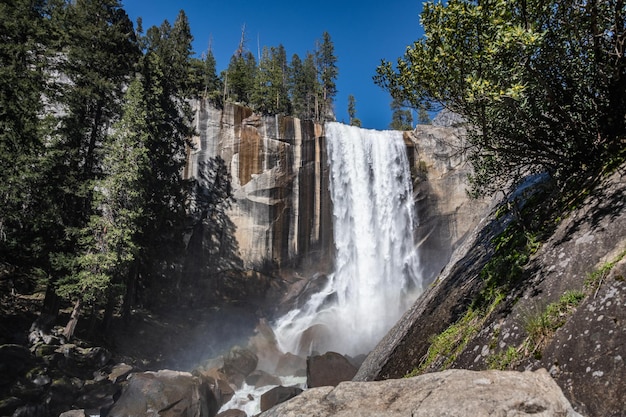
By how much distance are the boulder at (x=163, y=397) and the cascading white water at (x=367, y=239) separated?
43.3 feet

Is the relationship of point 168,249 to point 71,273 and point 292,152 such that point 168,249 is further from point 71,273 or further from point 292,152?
point 292,152

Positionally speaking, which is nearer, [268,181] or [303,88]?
[268,181]

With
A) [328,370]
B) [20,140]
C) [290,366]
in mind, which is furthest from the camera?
[290,366]

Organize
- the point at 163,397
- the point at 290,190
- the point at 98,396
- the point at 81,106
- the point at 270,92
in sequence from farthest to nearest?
the point at 270,92, the point at 290,190, the point at 81,106, the point at 98,396, the point at 163,397

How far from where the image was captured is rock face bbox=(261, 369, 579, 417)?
2787 mm

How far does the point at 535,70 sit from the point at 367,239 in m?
27.7

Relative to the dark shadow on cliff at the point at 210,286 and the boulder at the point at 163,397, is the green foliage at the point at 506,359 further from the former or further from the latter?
the dark shadow on cliff at the point at 210,286

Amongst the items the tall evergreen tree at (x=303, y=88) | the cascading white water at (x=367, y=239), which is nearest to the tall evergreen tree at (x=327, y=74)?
the tall evergreen tree at (x=303, y=88)

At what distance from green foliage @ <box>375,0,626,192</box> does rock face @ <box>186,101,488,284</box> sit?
2427 cm

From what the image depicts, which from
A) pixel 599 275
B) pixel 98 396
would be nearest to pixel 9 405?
pixel 98 396

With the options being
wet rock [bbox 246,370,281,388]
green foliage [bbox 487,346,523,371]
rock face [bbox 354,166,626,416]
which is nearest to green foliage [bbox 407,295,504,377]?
rock face [bbox 354,166,626,416]

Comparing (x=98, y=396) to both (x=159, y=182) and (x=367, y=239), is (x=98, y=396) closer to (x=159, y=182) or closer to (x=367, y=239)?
(x=159, y=182)

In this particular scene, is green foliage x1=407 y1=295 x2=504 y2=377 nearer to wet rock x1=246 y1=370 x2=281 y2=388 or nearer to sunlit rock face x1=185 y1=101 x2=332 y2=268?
wet rock x1=246 y1=370 x2=281 y2=388

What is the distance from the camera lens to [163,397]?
14.7 metres
